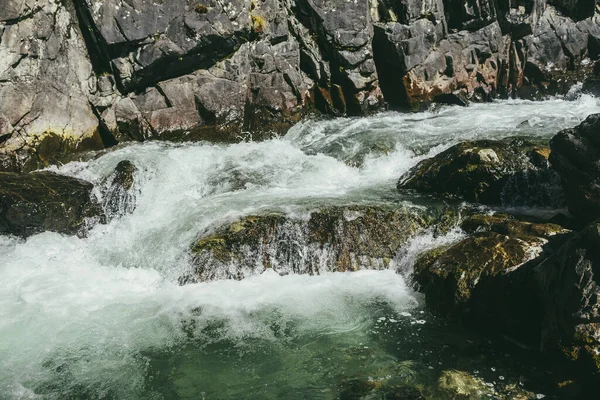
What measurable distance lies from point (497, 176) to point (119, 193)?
8.40m

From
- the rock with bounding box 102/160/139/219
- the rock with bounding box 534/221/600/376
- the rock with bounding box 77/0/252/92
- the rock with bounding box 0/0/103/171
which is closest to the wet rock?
the rock with bounding box 534/221/600/376

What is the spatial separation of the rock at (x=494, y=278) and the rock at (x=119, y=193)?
23.1 feet

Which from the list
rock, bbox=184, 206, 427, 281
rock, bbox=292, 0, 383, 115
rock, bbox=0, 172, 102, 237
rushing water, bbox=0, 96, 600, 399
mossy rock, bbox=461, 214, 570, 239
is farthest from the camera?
rock, bbox=292, 0, 383, 115

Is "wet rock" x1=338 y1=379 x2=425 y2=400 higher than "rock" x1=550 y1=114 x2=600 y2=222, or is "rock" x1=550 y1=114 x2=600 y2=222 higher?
"rock" x1=550 y1=114 x2=600 y2=222

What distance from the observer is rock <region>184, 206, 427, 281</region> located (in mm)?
9172

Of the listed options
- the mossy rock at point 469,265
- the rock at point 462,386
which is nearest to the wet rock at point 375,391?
the rock at point 462,386

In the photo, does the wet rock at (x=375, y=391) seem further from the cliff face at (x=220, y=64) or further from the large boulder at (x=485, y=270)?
the cliff face at (x=220, y=64)

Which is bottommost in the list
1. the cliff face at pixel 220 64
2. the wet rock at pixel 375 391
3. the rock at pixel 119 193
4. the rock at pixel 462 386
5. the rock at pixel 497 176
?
the rock at pixel 462 386

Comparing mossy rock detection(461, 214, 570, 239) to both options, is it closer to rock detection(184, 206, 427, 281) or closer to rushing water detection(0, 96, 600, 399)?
rushing water detection(0, 96, 600, 399)

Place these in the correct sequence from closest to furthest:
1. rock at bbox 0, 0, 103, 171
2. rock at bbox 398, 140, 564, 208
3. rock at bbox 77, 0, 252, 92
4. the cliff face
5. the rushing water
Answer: the rushing water → rock at bbox 398, 140, 564, 208 → rock at bbox 0, 0, 103, 171 → the cliff face → rock at bbox 77, 0, 252, 92

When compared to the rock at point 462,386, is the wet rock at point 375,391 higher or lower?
higher

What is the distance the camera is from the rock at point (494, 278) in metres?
6.81

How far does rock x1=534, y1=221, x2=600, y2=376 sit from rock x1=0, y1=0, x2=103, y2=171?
12010 millimetres

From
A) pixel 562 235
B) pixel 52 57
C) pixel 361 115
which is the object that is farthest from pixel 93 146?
pixel 562 235
